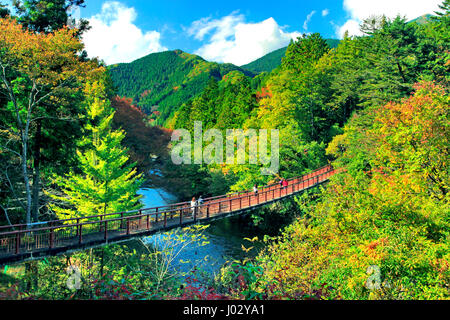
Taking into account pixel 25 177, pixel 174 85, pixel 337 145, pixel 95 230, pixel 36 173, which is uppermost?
pixel 174 85

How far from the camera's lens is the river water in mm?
18906

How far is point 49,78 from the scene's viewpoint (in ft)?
45.3

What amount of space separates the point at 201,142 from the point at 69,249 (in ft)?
114

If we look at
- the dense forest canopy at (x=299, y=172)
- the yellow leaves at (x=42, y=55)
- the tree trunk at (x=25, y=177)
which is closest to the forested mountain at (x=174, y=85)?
the dense forest canopy at (x=299, y=172)

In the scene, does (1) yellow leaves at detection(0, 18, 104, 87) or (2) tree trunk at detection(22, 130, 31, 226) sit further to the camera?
(2) tree trunk at detection(22, 130, 31, 226)

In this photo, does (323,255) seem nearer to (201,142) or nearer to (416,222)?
(416,222)

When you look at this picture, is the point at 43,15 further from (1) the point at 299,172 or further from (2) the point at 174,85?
(2) the point at 174,85

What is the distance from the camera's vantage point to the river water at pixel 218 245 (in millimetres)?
18906

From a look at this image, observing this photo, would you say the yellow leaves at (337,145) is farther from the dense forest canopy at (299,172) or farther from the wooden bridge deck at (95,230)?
the wooden bridge deck at (95,230)

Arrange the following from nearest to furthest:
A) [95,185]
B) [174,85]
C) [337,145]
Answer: [95,185]
[337,145]
[174,85]

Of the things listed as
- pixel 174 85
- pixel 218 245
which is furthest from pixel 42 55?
pixel 174 85

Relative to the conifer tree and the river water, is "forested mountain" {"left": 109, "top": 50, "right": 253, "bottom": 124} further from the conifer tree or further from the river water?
the conifer tree

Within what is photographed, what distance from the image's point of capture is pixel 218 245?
23.5 meters

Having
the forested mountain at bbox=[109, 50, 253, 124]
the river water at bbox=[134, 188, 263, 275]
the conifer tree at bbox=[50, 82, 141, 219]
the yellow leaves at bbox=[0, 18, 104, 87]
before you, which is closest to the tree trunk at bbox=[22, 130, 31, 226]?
the conifer tree at bbox=[50, 82, 141, 219]
